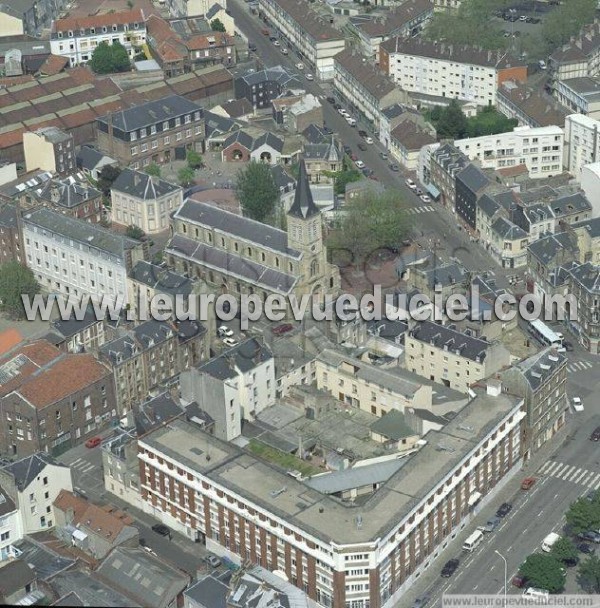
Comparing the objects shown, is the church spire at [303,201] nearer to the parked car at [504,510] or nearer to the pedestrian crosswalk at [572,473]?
the pedestrian crosswalk at [572,473]

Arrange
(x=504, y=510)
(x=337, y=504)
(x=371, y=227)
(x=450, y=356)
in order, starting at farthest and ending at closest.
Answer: (x=371, y=227)
(x=450, y=356)
(x=504, y=510)
(x=337, y=504)

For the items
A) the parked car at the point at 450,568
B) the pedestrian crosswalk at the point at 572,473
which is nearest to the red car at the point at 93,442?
the parked car at the point at 450,568

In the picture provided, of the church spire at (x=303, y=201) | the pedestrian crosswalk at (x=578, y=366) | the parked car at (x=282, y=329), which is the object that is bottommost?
the pedestrian crosswalk at (x=578, y=366)

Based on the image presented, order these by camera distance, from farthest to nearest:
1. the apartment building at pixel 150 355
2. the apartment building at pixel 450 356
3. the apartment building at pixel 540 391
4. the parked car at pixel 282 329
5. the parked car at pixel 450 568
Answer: the parked car at pixel 282 329, the apartment building at pixel 150 355, the apartment building at pixel 450 356, the apartment building at pixel 540 391, the parked car at pixel 450 568

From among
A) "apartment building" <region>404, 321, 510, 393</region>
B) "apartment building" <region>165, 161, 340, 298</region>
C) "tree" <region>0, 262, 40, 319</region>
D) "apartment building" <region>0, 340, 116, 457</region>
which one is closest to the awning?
"apartment building" <region>404, 321, 510, 393</region>

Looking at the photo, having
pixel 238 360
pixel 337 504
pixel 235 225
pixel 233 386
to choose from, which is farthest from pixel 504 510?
pixel 235 225

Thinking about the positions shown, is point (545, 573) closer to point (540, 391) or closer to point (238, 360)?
point (540, 391)

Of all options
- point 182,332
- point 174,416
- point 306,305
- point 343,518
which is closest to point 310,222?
point 306,305
